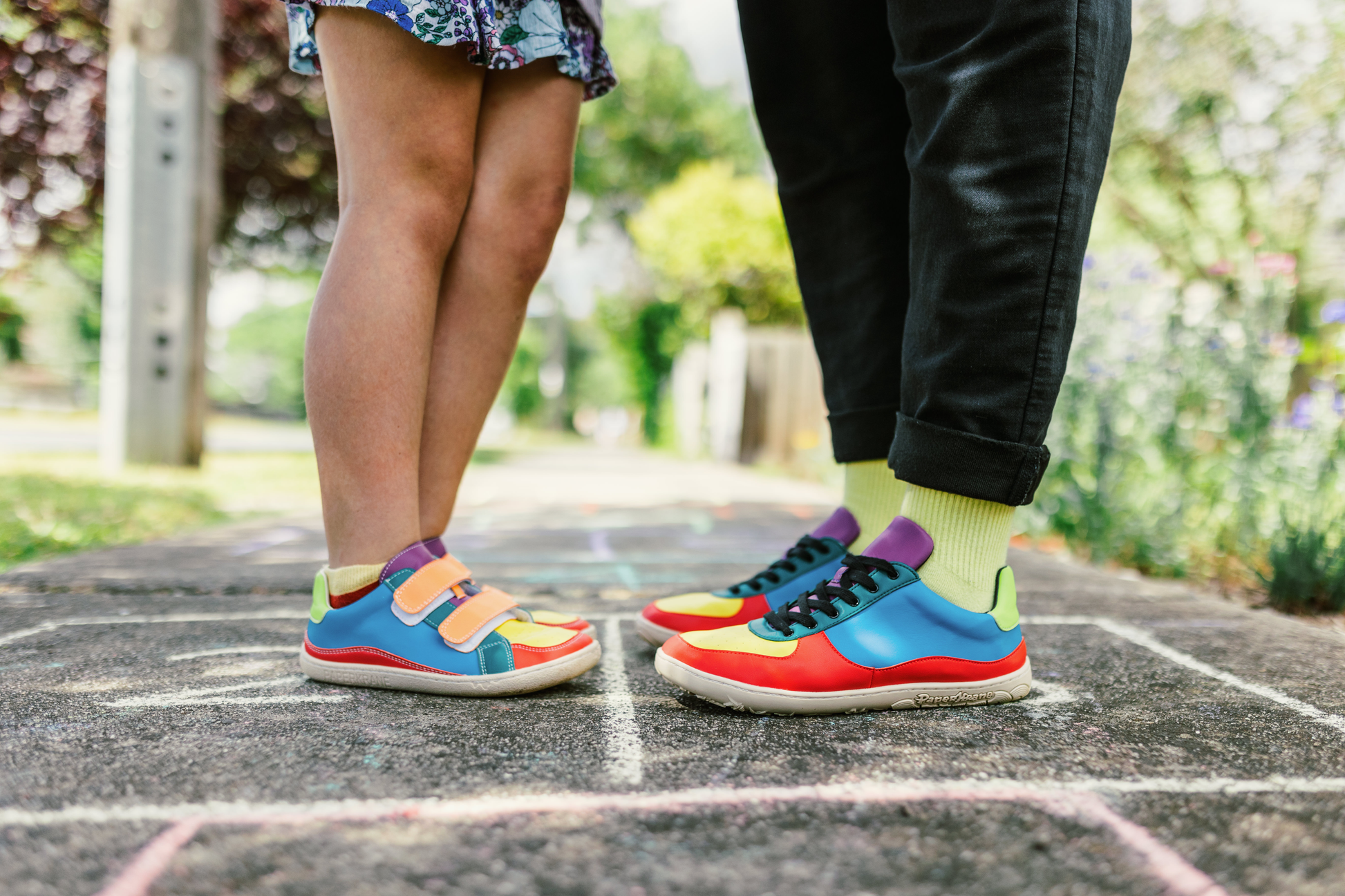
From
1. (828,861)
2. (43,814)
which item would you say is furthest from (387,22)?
(828,861)

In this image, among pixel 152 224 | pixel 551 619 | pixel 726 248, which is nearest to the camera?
pixel 551 619

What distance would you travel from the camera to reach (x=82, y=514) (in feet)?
8.58

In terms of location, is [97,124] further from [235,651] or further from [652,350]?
[652,350]

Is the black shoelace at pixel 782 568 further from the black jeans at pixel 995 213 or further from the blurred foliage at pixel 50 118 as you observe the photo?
the blurred foliage at pixel 50 118

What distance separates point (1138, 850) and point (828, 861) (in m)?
0.26

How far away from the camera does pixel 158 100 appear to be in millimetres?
4352

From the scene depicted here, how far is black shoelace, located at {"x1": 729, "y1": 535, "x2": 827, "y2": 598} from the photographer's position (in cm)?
139

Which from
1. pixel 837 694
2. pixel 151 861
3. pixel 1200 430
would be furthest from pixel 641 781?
pixel 1200 430

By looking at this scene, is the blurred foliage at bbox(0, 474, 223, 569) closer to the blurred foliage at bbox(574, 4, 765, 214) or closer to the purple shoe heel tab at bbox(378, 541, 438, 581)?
the purple shoe heel tab at bbox(378, 541, 438, 581)

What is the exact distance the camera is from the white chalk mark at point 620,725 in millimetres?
848

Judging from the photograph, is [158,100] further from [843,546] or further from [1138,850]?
[1138,850]

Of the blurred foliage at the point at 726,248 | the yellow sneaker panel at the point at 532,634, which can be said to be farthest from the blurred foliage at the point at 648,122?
the yellow sneaker panel at the point at 532,634

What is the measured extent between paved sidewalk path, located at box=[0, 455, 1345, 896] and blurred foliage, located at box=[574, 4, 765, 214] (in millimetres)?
17420

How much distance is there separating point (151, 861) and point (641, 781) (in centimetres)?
41
